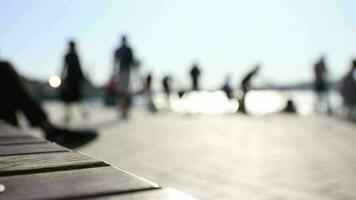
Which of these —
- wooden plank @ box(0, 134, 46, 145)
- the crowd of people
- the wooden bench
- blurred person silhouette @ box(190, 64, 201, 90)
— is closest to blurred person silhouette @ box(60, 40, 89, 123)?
the crowd of people

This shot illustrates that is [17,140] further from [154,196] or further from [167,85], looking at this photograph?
[167,85]

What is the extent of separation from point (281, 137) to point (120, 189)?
731cm

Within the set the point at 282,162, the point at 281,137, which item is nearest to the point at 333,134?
the point at 281,137

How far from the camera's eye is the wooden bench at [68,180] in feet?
3.05

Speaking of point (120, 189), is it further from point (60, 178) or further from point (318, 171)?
point (318, 171)

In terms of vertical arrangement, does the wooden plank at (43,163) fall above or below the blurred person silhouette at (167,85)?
below

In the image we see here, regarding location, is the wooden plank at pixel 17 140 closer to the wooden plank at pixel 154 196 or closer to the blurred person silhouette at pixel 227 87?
the wooden plank at pixel 154 196

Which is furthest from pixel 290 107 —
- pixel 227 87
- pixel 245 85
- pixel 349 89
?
pixel 349 89

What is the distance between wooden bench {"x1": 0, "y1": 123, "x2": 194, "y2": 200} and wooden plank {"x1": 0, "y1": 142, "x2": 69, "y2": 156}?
0.05 meters

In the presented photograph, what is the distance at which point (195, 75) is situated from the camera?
1894 centimetres

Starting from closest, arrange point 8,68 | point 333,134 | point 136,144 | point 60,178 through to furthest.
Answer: point 60,178 < point 8,68 < point 136,144 < point 333,134

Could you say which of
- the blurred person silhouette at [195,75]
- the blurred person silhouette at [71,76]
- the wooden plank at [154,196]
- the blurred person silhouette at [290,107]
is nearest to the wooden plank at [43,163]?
the wooden plank at [154,196]

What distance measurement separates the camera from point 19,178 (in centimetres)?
112

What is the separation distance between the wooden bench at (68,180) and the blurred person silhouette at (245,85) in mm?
14973
